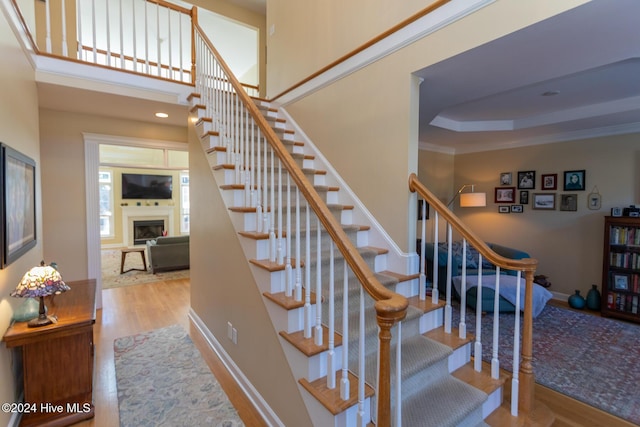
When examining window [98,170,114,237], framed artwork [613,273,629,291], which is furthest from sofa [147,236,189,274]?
framed artwork [613,273,629,291]

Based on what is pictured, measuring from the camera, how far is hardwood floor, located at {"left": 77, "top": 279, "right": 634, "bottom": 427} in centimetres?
203

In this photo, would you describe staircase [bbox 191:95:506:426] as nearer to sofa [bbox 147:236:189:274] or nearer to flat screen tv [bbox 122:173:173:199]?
sofa [bbox 147:236:189:274]

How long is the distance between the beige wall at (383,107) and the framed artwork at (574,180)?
3723mm

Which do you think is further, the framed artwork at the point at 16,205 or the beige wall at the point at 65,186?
the beige wall at the point at 65,186

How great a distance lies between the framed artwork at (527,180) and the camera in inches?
193

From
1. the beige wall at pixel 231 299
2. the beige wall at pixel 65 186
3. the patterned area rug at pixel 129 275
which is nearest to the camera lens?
the beige wall at pixel 231 299

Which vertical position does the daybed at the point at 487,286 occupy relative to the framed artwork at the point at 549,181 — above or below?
below

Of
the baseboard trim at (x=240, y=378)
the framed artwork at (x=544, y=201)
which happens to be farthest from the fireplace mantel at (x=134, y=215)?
the framed artwork at (x=544, y=201)

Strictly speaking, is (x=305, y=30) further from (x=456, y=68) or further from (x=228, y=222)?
(x=228, y=222)

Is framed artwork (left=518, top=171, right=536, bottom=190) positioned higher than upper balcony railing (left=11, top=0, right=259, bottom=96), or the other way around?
upper balcony railing (left=11, top=0, right=259, bottom=96)

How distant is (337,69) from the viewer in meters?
2.91

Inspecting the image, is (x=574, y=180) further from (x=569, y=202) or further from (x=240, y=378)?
(x=240, y=378)

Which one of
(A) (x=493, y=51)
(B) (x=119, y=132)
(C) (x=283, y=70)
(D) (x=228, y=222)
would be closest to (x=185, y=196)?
(B) (x=119, y=132)

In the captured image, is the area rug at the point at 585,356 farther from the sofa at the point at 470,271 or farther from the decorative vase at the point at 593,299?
the decorative vase at the point at 593,299
